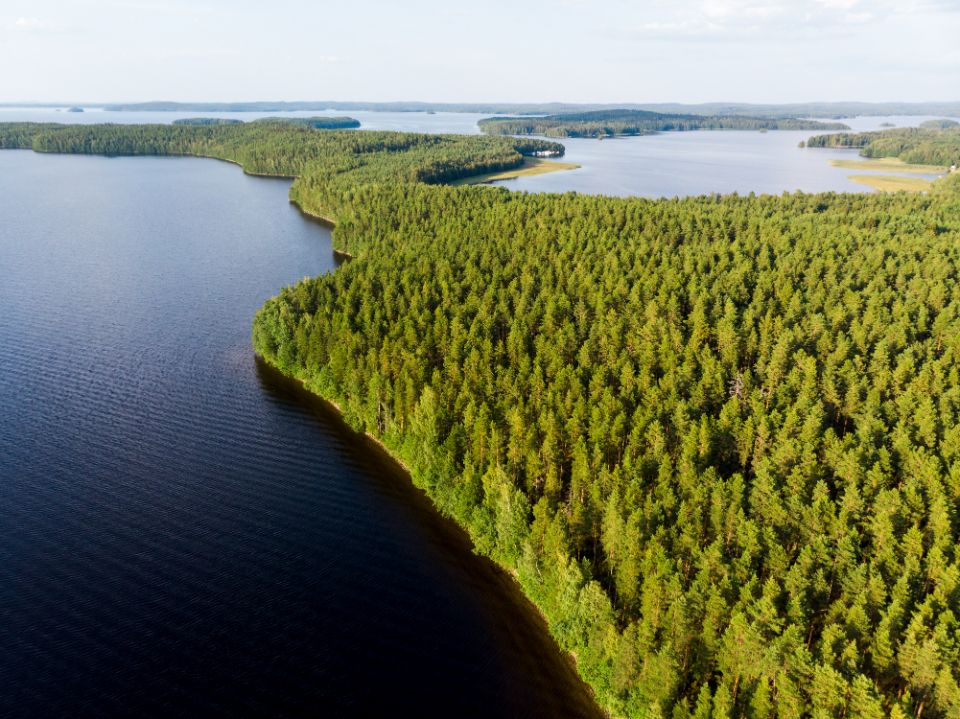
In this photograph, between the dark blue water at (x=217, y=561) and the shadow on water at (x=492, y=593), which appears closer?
the dark blue water at (x=217, y=561)

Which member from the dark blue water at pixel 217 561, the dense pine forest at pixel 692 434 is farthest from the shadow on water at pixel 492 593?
the dense pine forest at pixel 692 434

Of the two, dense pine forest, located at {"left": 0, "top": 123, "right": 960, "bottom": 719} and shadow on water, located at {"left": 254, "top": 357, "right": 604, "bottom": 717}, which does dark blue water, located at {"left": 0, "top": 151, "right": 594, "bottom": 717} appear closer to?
shadow on water, located at {"left": 254, "top": 357, "right": 604, "bottom": 717}

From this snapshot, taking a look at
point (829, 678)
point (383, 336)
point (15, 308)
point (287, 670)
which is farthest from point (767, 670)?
point (15, 308)

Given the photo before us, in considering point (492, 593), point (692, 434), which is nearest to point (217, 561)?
point (492, 593)

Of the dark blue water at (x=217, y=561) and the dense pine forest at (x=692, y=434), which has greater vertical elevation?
the dense pine forest at (x=692, y=434)

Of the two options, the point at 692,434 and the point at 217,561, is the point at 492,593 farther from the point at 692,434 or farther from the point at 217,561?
the point at 217,561

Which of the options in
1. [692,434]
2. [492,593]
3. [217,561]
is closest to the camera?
[492,593]

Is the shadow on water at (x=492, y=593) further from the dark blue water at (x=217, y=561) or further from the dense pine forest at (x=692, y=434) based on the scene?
the dense pine forest at (x=692, y=434)
